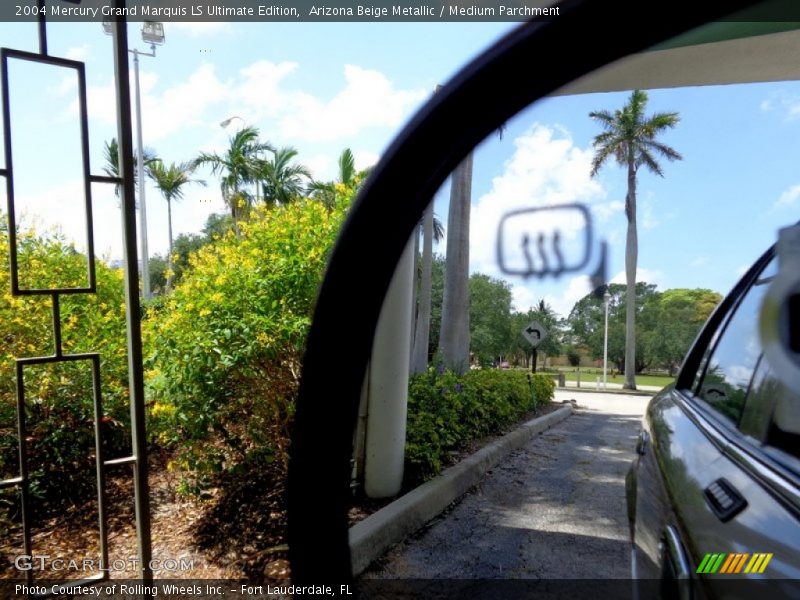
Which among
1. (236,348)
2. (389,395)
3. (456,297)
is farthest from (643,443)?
(456,297)

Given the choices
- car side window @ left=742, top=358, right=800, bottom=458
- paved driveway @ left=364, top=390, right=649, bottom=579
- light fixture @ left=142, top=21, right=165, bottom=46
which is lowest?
paved driveway @ left=364, top=390, right=649, bottom=579

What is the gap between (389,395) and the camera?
4.67 m

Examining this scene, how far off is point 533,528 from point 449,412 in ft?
6.92

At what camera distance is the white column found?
455 centimetres

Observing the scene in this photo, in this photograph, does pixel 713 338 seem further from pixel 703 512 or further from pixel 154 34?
pixel 154 34

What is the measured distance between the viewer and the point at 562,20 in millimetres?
642

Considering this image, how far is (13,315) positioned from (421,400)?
4.08 metres

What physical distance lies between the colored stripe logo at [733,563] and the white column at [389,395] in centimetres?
361

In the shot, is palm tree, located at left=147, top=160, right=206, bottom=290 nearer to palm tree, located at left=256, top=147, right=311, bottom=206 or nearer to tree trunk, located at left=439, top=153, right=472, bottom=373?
palm tree, located at left=256, top=147, right=311, bottom=206

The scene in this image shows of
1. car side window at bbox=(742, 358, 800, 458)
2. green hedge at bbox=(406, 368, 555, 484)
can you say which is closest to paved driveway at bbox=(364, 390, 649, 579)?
green hedge at bbox=(406, 368, 555, 484)

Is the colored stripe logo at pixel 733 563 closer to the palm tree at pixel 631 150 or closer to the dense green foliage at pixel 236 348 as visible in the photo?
the palm tree at pixel 631 150

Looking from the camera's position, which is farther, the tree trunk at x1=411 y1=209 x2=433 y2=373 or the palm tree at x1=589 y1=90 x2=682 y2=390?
the tree trunk at x1=411 y1=209 x2=433 y2=373

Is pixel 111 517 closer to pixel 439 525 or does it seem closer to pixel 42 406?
pixel 42 406

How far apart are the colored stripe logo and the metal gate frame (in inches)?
99.2
